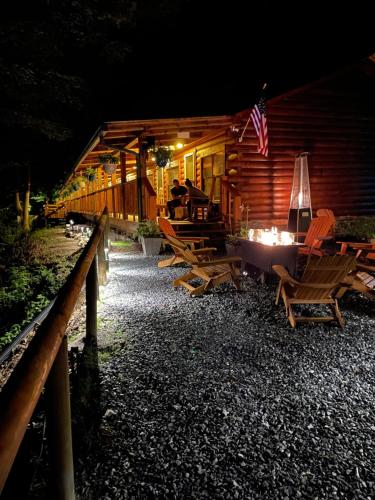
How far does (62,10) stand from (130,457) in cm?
1501

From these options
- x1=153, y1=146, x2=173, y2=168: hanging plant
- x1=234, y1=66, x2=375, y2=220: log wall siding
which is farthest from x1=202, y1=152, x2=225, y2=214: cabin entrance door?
x1=153, y1=146, x2=173, y2=168: hanging plant

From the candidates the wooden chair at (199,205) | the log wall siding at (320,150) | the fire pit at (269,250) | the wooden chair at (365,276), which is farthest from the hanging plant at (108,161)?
the wooden chair at (365,276)

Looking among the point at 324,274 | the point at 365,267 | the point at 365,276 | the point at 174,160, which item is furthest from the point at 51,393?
the point at 174,160

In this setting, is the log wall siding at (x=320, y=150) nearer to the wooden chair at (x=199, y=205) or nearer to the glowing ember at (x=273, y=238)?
the wooden chair at (x=199, y=205)

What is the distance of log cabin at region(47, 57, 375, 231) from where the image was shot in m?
10.7

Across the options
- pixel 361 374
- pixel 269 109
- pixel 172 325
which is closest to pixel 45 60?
pixel 269 109

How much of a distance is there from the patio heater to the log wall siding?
712 mm

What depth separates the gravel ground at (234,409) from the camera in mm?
1886

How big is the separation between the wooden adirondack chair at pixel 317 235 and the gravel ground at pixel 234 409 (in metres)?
2.79

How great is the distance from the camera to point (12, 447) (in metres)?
0.75

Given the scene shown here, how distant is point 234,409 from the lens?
251 cm

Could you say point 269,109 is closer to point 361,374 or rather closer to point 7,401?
point 361,374

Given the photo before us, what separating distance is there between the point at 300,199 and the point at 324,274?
22.8 ft

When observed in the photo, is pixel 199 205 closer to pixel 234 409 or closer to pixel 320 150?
pixel 320 150
